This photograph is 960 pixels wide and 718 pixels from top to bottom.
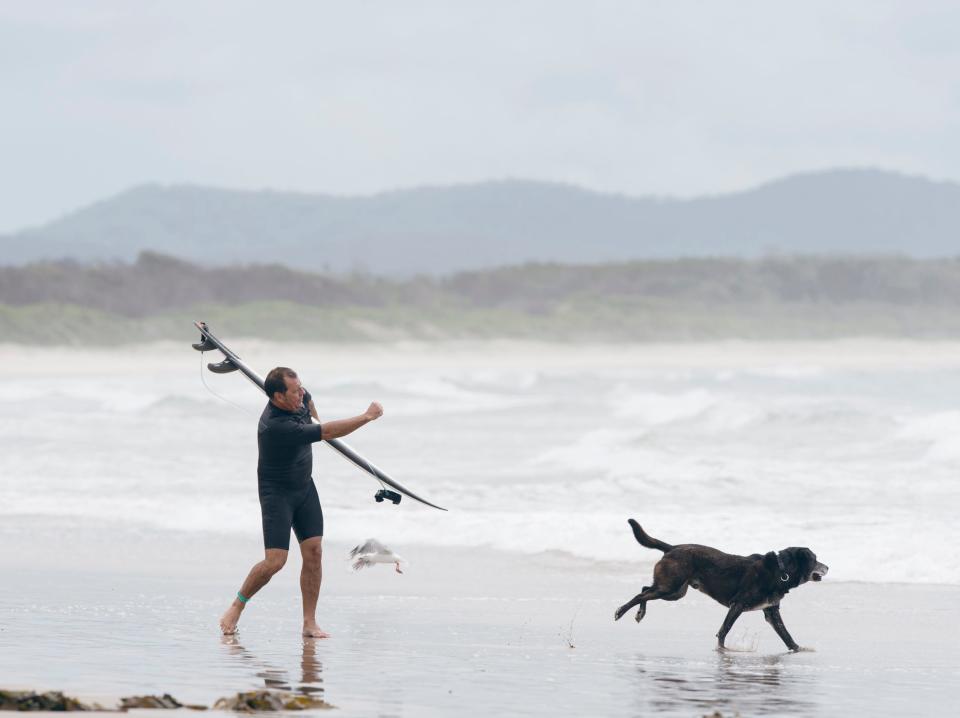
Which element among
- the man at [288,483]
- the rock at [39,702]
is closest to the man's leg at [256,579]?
the man at [288,483]

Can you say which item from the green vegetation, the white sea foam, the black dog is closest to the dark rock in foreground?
the black dog

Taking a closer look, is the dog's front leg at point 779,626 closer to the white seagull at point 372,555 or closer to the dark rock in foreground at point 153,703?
the white seagull at point 372,555

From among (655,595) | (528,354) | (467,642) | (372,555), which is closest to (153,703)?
(467,642)

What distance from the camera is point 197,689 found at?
784 centimetres

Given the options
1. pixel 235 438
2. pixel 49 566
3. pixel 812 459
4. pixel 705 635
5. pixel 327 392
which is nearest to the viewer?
pixel 705 635

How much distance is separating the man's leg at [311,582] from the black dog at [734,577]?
1.60 m

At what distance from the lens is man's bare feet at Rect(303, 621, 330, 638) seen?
9.59 meters

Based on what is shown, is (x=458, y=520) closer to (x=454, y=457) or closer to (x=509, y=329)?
(x=454, y=457)

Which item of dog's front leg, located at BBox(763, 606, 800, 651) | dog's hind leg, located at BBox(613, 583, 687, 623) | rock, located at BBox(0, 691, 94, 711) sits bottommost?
rock, located at BBox(0, 691, 94, 711)

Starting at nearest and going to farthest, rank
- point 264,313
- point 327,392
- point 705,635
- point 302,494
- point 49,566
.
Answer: point 302,494
point 705,635
point 49,566
point 327,392
point 264,313

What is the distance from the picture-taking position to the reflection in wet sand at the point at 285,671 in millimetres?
7984

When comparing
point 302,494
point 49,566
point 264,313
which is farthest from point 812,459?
point 264,313

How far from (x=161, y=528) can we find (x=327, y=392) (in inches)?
1071

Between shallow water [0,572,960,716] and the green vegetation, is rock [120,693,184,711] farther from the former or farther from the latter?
the green vegetation
